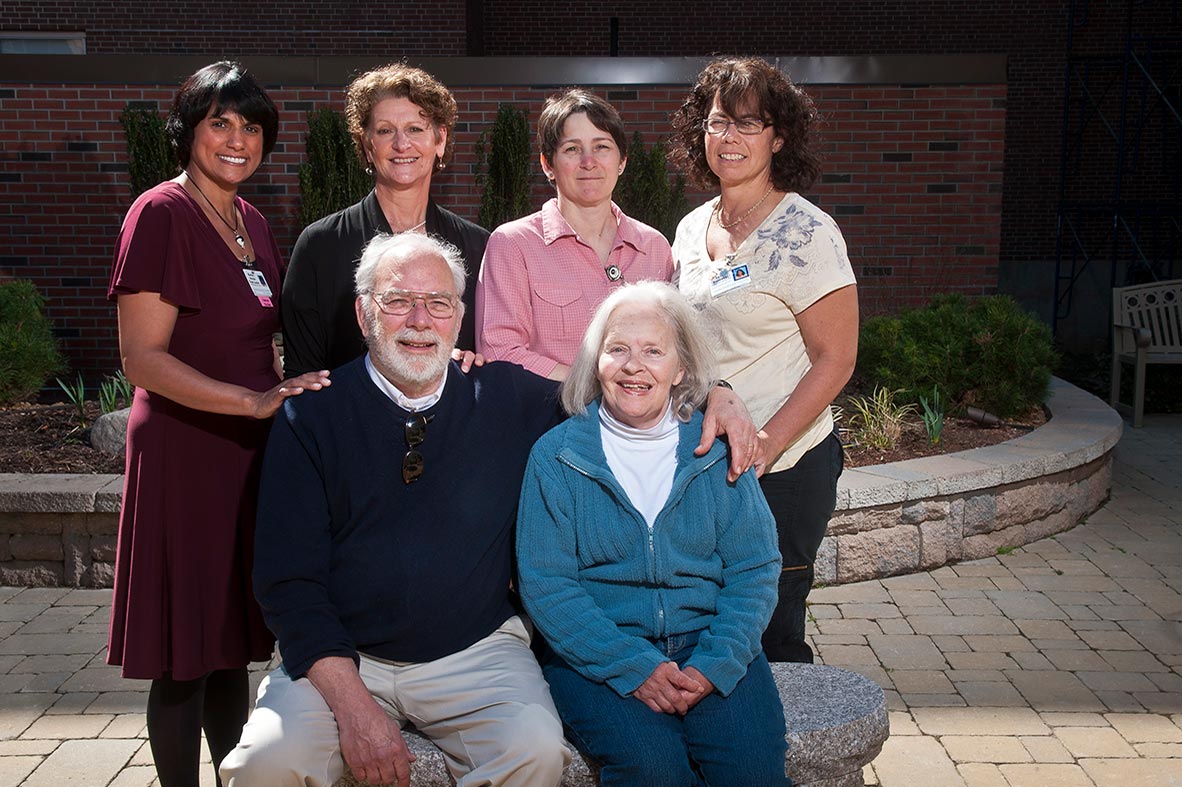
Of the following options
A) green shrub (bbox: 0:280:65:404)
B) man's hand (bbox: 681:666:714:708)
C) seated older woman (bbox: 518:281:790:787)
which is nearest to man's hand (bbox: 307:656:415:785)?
seated older woman (bbox: 518:281:790:787)

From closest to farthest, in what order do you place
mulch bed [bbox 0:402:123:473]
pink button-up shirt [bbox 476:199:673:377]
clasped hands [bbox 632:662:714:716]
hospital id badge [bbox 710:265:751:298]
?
clasped hands [bbox 632:662:714:716] → hospital id badge [bbox 710:265:751:298] → pink button-up shirt [bbox 476:199:673:377] → mulch bed [bbox 0:402:123:473]

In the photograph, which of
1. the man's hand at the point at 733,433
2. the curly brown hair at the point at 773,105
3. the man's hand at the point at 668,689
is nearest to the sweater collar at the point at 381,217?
the curly brown hair at the point at 773,105

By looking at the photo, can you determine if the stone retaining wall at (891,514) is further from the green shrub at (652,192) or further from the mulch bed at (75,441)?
the green shrub at (652,192)

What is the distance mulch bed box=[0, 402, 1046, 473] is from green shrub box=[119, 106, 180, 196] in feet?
5.87

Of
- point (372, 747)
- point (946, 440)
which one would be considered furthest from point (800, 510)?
point (946, 440)

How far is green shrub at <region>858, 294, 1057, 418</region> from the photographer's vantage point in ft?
20.6

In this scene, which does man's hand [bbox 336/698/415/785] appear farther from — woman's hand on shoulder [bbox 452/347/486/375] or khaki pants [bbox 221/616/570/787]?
woman's hand on shoulder [bbox 452/347/486/375]

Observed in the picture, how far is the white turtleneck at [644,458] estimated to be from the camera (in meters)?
2.40

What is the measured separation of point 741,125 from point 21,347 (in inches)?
216

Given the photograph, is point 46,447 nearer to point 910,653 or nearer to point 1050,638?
point 910,653

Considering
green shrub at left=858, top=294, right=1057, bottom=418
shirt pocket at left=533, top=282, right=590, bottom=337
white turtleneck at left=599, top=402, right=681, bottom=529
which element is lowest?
green shrub at left=858, top=294, right=1057, bottom=418

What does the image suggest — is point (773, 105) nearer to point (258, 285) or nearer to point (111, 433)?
point (258, 285)

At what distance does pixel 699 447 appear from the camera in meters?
2.40

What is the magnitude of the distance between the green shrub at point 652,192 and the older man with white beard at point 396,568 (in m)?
5.06
